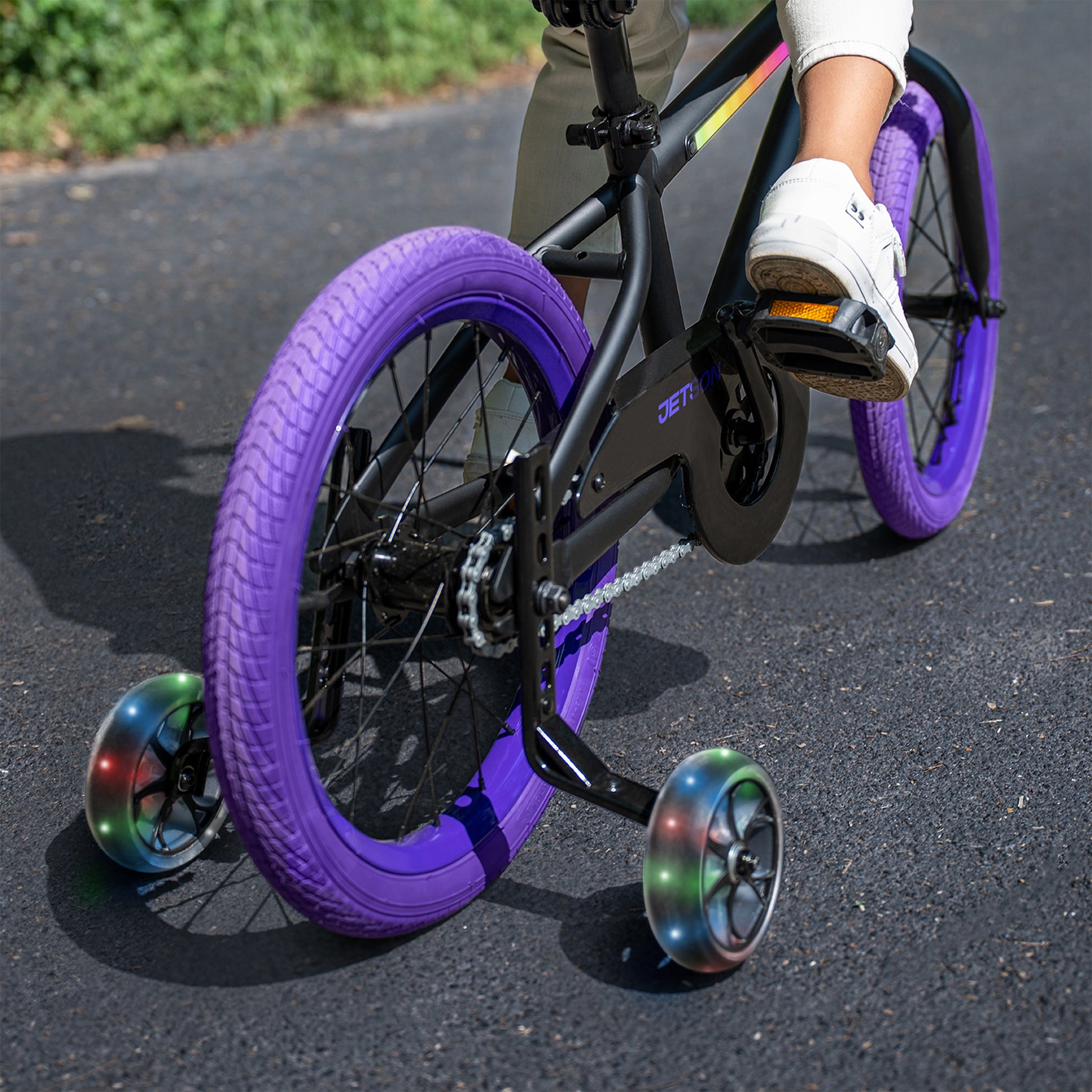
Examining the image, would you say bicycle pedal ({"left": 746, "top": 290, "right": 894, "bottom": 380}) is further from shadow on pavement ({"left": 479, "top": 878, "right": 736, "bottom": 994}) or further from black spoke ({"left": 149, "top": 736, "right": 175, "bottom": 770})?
black spoke ({"left": 149, "top": 736, "right": 175, "bottom": 770})

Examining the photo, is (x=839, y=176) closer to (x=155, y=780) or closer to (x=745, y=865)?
(x=745, y=865)

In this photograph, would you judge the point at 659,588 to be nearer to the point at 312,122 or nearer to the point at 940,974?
the point at 940,974

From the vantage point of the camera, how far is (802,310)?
186 cm

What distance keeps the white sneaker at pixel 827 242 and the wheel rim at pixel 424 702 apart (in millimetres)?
350

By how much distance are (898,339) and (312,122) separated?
4986 millimetres

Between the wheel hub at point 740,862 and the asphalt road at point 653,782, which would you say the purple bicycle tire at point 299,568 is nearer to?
the asphalt road at point 653,782

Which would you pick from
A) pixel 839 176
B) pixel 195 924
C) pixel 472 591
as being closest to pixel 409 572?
pixel 472 591

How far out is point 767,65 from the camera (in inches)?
88.8

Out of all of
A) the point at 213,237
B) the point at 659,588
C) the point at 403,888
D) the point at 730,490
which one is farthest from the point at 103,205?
the point at 403,888

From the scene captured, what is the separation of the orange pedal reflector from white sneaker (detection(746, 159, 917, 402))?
19mm

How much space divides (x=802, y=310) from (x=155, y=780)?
1.18 m

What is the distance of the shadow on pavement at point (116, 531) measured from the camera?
261 centimetres

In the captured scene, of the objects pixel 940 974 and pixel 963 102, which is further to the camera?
pixel 963 102

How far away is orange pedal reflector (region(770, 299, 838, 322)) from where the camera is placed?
6.02ft
